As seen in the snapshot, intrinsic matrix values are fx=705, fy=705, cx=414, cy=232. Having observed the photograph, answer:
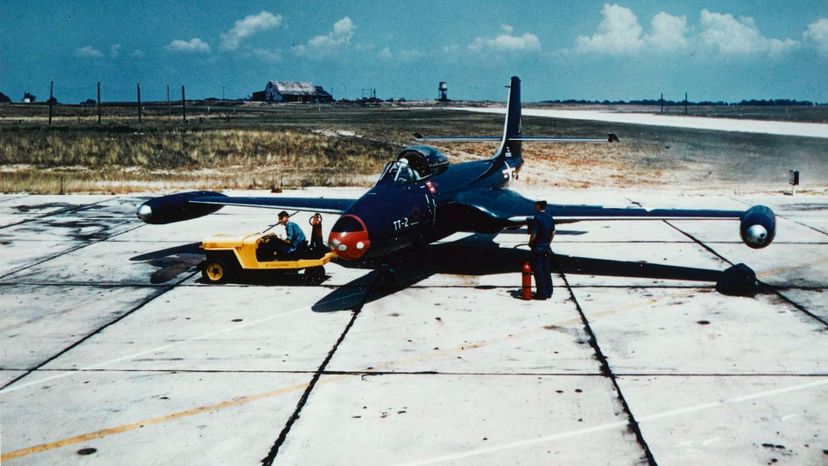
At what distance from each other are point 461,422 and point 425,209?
7.18 meters

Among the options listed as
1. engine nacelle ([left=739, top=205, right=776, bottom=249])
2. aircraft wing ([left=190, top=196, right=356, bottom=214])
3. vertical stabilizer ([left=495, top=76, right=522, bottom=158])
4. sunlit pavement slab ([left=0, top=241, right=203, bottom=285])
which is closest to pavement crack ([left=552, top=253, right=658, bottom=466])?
engine nacelle ([left=739, top=205, right=776, bottom=249])

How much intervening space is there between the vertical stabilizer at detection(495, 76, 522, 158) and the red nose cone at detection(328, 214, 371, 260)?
1005 centimetres

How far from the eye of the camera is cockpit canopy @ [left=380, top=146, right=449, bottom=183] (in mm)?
15102

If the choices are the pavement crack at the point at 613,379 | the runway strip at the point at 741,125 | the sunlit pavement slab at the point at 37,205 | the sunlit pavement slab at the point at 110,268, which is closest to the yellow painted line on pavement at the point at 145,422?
the pavement crack at the point at 613,379

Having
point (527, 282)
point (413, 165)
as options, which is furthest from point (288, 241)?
point (527, 282)

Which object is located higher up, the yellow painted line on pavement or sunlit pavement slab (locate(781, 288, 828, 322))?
sunlit pavement slab (locate(781, 288, 828, 322))

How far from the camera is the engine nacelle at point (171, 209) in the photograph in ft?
58.8

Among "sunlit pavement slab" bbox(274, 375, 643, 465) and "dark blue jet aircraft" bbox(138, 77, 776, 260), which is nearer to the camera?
"sunlit pavement slab" bbox(274, 375, 643, 465)

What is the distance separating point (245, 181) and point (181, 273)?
21325mm

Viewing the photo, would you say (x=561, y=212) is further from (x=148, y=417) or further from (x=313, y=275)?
(x=148, y=417)

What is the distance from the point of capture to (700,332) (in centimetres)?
1209

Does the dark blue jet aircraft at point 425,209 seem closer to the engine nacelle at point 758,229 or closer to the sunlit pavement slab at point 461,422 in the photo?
the engine nacelle at point 758,229

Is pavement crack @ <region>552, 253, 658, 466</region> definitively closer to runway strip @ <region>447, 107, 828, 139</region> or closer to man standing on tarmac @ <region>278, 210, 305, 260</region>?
man standing on tarmac @ <region>278, 210, 305, 260</region>

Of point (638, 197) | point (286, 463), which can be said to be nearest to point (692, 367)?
point (286, 463)
